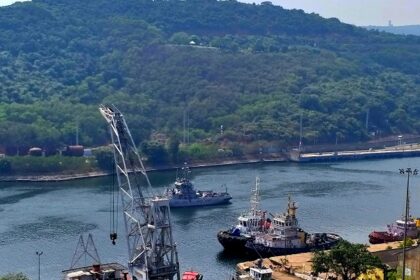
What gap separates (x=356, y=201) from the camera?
51062mm

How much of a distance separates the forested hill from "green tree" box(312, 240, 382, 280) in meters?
43.5

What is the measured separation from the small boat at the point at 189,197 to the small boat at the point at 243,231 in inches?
377

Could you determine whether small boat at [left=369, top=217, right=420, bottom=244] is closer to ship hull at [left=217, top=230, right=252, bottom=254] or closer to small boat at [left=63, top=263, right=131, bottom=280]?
ship hull at [left=217, top=230, right=252, bottom=254]

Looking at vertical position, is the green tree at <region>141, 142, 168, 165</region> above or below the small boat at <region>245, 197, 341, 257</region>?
above

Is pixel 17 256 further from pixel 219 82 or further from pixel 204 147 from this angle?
pixel 219 82

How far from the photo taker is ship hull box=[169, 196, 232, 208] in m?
49.0

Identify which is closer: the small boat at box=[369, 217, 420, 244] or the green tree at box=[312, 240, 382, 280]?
the green tree at box=[312, 240, 382, 280]

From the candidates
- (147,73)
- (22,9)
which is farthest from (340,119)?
(22,9)

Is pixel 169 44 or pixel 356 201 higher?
pixel 169 44

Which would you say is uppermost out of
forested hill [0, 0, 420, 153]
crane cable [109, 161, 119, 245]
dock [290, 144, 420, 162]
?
forested hill [0, 0, 420, 153]

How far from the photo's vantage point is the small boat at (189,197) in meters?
49.1

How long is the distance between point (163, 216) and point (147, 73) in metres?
65.8

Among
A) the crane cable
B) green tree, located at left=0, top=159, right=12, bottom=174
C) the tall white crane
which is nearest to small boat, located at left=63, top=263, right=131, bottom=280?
the tall white crane

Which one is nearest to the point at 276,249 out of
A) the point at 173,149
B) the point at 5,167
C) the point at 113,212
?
the point at 113,212
